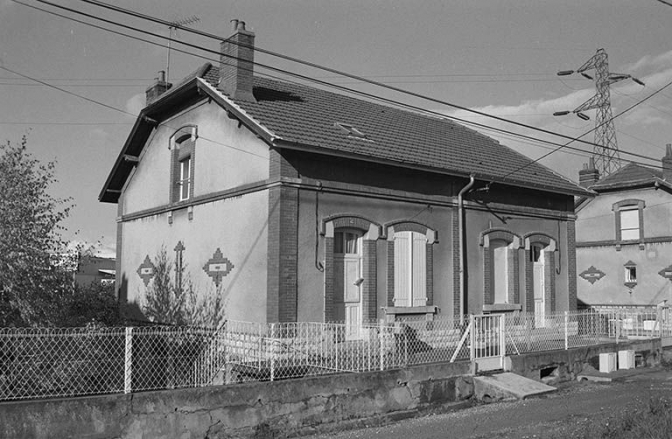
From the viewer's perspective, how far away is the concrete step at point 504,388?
40.4 ft

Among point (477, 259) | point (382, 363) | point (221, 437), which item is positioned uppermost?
point (477, 259)

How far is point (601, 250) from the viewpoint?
1124 inches

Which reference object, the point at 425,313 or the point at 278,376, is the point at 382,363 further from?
the point at 425,313

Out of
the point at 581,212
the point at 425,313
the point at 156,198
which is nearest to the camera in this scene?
the point at 425,313

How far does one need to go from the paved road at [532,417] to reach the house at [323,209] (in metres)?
4.11

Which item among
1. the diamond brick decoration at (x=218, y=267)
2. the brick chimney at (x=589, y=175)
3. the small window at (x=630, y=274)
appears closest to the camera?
the diamond brick decoration at (x=218, y=267)

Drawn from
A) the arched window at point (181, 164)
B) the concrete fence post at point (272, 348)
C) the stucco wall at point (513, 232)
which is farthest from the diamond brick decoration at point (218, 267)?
the stucco wall at point (513, 232)

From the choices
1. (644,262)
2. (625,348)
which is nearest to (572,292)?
(625,348)

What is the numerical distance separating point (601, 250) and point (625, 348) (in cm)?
1274

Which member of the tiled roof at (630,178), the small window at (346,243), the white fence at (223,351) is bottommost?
the white fence at (223,351)

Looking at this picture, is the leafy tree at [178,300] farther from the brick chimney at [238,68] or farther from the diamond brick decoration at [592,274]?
the diamond brick decoration at [592,274]

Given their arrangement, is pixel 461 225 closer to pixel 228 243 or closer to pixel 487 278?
pixel 487 278

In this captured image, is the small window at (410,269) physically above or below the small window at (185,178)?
below

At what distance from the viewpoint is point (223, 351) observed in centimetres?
1180
